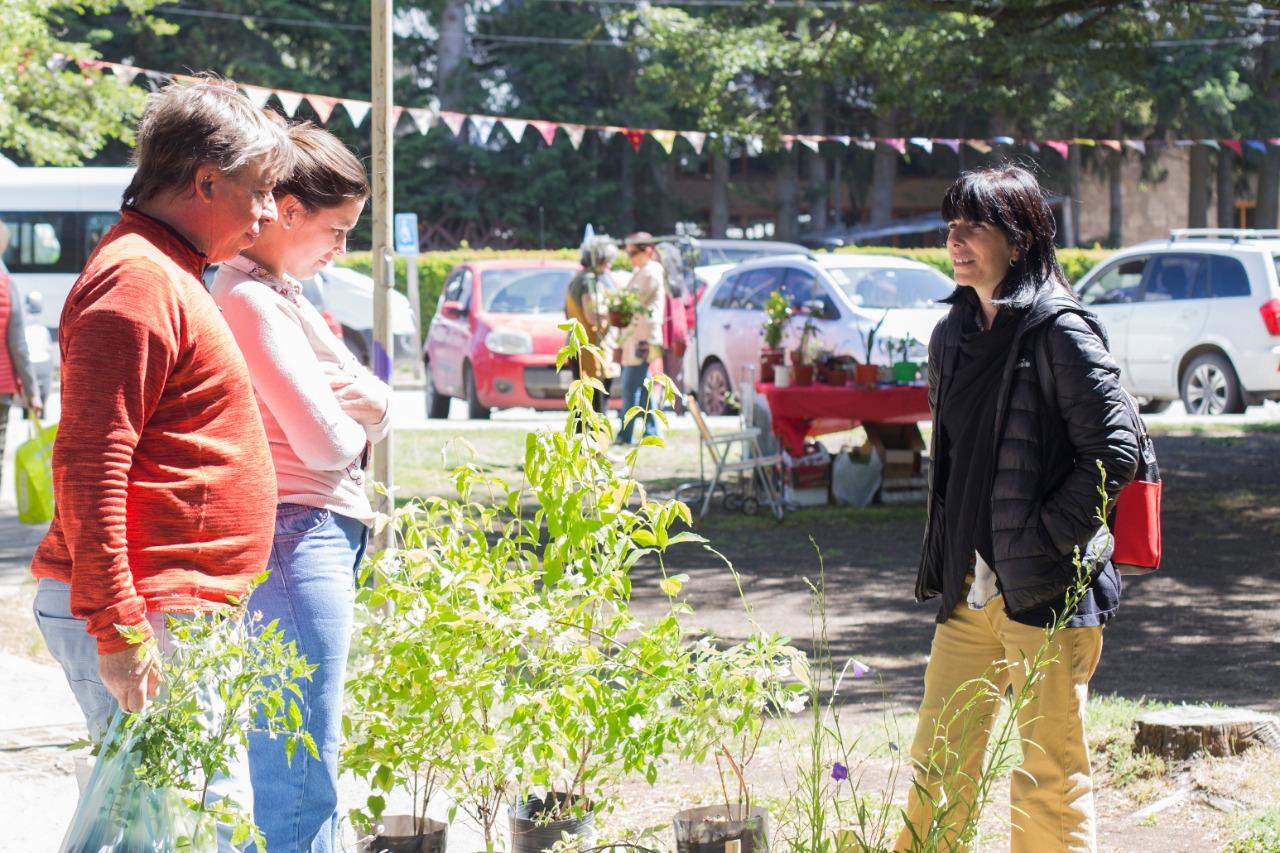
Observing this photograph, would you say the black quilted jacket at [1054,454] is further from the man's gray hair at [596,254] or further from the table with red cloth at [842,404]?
the man's gray hair at [596,254]

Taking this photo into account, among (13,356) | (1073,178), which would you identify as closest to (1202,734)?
(13,356)

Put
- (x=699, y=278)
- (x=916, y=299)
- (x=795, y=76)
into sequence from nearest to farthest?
(x=916, y=299)
(x=795, y=76)
(x=699, y=278)

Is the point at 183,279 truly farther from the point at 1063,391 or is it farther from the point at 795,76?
the point at 795,76

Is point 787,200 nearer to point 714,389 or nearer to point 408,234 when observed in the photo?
point 408,234

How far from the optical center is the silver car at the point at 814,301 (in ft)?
48.0

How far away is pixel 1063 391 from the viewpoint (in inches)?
131

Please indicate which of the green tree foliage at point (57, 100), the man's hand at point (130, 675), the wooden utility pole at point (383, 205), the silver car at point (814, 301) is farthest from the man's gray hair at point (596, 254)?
the man's hand at point (130, 675)

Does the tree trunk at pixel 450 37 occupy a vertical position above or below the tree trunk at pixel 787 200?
above

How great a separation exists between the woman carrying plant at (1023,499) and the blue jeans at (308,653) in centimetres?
121

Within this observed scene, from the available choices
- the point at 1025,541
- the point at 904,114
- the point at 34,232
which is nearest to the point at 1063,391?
the point at 1025,541

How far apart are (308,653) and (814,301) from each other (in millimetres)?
11863

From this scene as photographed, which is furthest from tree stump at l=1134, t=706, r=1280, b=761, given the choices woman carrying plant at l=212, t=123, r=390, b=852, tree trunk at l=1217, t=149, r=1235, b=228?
tree trunk at l=1217, t=149, r=1235, b=228

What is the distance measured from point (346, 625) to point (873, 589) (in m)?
5.55

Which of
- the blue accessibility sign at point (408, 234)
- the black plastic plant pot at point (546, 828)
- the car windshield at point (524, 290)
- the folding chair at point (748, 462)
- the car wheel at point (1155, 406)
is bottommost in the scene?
the black plastic plant pot at point (546, 828)
